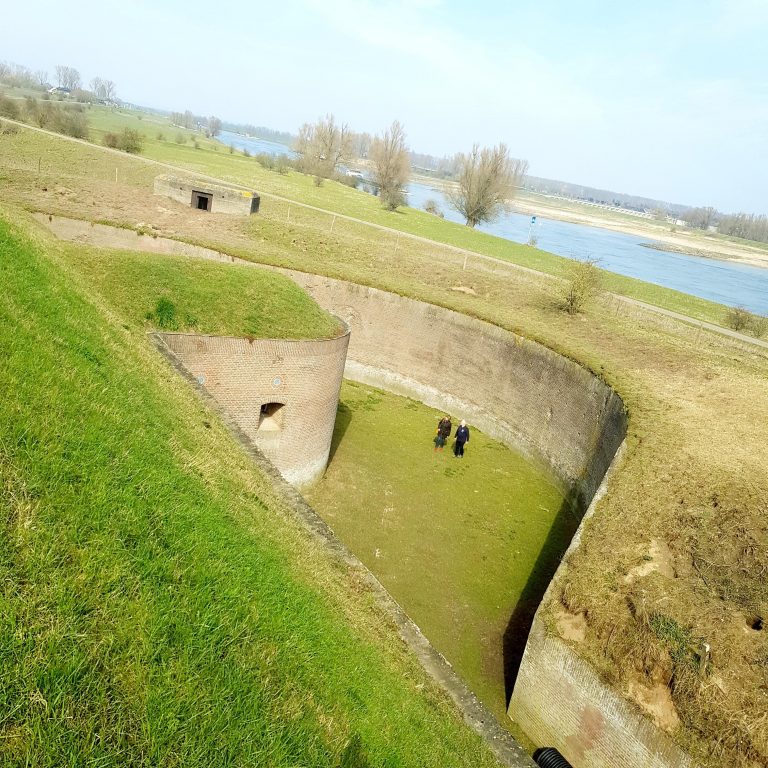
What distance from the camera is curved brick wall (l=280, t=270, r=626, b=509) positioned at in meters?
15.6

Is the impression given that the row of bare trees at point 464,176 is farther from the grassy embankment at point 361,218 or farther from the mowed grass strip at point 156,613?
the mowed grass strip at point 156,613

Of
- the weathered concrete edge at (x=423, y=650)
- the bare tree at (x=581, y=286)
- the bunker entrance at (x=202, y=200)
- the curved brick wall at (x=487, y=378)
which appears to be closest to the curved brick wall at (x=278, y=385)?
the weathered concrete edge at (x=423, y=650)

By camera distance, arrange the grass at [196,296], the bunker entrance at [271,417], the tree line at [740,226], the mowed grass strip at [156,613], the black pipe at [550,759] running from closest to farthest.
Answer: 1. the mowed grass strip at [156,613]
2. the black pipe at [550,759]
3. the grass at [196,296]
4. the bunker entrance at [271,417]
5. the tree line at [740,226]

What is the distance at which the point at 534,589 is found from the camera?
38.5 ft

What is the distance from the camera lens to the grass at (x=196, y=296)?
1200 centimetres

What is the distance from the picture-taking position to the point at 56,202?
25.7 meters

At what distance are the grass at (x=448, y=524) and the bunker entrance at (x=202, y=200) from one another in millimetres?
17920

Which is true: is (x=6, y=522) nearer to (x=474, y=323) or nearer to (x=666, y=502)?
(x=666, y=502)

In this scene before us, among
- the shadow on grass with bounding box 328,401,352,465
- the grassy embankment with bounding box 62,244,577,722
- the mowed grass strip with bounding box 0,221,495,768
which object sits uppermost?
the mowed grass strip with bounding box 0,221,495,768

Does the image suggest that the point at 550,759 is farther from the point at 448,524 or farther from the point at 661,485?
the point at 448,524

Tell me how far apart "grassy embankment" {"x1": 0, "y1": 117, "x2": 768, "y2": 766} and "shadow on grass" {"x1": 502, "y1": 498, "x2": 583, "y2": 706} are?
1974mm

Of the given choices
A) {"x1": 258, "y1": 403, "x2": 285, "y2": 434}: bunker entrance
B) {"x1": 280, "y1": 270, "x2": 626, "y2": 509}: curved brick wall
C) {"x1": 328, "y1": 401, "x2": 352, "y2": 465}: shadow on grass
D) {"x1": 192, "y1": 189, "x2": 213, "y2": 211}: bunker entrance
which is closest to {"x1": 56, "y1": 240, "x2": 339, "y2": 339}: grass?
{"x1": 258, "y1": 403, "x2": 285, "y2": 434}: bunker entrance

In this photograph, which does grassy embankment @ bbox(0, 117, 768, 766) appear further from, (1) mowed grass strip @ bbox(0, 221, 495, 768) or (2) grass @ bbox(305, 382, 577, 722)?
(1) mowed grass strip @ bbox(0, 221, 495, 768)

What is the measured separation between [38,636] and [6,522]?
0.82m
